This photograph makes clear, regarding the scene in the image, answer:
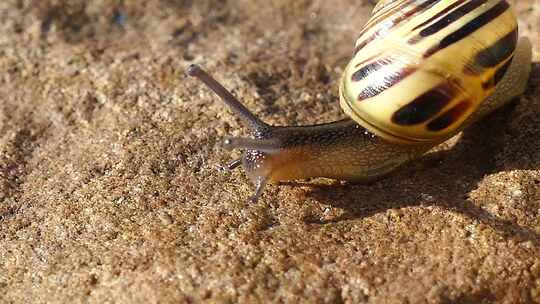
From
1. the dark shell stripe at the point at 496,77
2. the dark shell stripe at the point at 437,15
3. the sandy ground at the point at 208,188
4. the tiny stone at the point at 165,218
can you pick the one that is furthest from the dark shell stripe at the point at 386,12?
the tiny stone at the point at 165,218

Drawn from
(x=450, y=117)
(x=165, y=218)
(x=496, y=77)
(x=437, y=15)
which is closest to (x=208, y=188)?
(x=165, y=218)

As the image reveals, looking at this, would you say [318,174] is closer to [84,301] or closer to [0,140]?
[84,301]

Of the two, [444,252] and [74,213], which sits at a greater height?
[74,213]

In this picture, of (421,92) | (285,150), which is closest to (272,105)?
(285,150)

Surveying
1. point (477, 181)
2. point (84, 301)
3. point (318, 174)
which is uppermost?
point (84, 301)

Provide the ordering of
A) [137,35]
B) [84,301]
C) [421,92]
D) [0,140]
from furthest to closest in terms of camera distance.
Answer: [137,35]
[0,140]
[421,92]
[84,301]

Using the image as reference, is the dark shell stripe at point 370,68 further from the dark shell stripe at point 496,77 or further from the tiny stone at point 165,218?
the tiny stone at point 165,218

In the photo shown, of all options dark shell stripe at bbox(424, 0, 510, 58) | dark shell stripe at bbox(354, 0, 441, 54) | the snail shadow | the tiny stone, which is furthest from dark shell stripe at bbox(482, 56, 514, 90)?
the tiny stone
